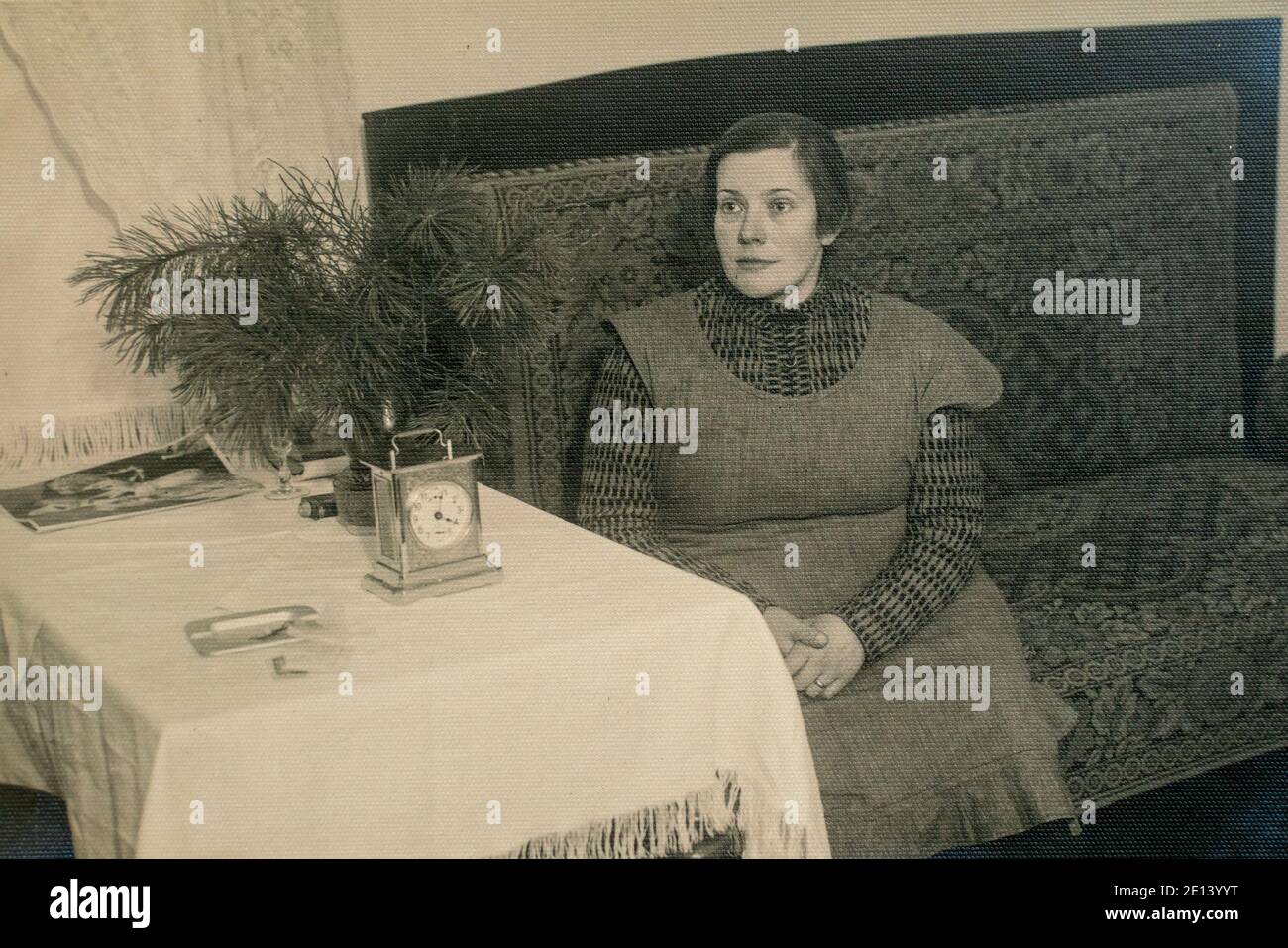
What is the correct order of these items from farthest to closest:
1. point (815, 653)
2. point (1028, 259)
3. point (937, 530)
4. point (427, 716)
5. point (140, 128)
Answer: point (1028, 259), point (140, 128), point (937, 530), point (815, 653), point (427, 716)

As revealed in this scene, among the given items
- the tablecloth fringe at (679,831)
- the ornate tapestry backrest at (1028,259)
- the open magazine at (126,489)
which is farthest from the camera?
the ornate tapestry backrest at (1028,259)

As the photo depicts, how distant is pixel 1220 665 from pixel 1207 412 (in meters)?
0.56

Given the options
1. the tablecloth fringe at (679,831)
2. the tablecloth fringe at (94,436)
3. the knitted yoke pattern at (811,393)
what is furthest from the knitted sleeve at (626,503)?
the tablecloth fringe at (94,436)

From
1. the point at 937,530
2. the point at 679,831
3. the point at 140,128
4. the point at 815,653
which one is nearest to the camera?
the point at 679,831

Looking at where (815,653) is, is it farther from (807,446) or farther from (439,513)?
(439,513)

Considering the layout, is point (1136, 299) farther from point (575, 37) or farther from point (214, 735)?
point (214, 735)

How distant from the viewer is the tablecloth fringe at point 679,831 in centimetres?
126

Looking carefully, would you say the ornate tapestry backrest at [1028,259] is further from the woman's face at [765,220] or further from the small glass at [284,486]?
the small glass at [284,486]

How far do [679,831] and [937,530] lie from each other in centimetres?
69

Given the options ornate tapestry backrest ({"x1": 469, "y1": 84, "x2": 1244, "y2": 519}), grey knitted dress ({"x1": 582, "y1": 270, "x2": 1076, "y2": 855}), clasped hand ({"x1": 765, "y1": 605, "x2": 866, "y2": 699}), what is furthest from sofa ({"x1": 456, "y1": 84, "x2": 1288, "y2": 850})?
clasped hand ({"x1": 765, "y1": 605, "x2": 866, "y2": 699})

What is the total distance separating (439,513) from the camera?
133cm

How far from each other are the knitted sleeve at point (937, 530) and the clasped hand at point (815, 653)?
3.4 inches

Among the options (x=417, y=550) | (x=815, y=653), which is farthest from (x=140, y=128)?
(x=815, y=653)

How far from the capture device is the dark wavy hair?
5.87 feet
